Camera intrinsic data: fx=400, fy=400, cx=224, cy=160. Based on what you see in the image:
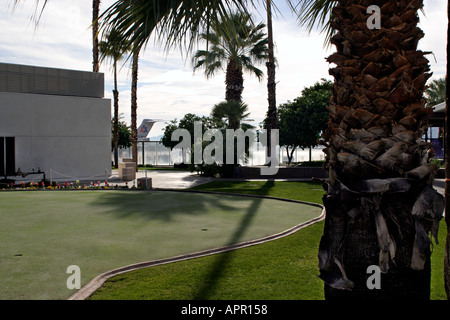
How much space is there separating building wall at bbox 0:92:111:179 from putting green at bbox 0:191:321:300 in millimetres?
9710

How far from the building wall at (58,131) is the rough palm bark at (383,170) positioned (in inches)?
901

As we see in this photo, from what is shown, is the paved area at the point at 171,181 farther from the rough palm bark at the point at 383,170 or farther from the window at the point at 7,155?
the rough palm bark at the point at 383,170

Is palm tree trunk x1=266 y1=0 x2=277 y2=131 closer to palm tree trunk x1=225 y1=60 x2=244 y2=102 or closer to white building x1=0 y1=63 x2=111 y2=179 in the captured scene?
palm tree trunk x1=225 y1=60 x2=244 y2=102

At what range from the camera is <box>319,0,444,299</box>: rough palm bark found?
10.6ft

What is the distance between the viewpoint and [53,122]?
23.8m

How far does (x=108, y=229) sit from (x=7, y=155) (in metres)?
16.9

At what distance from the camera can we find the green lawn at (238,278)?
4824 mm

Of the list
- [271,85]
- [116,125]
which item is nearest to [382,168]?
[271,85]

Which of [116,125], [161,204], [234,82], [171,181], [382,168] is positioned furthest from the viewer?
[116,125]

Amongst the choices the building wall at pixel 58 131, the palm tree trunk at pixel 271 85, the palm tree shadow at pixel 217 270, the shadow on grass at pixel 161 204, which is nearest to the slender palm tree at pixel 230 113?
the palm tree trunk at pixel 271 85

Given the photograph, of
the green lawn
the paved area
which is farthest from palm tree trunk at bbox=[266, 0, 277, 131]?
the green lawn

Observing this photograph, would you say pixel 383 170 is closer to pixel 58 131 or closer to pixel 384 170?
pixel 384 170

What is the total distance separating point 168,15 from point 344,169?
2967 mm

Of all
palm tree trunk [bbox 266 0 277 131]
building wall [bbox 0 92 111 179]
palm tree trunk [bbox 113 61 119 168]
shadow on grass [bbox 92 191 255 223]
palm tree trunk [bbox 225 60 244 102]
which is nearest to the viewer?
shadow on grass [bbox 92 191 255 223]
